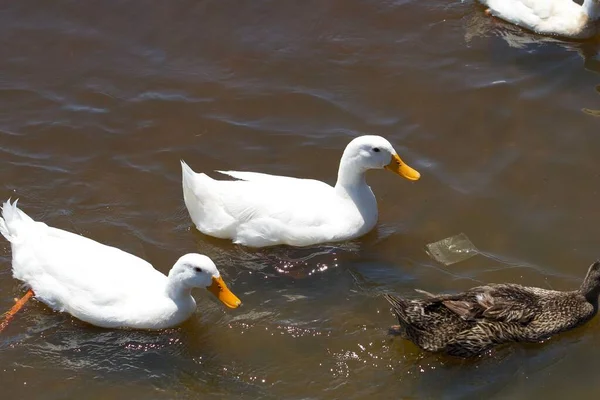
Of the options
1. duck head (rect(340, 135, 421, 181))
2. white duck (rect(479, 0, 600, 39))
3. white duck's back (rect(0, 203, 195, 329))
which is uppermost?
white duck (rect(479, 0, 600, 39))

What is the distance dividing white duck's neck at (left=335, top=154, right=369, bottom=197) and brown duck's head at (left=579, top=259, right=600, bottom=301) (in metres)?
2.01

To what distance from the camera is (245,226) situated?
734 cm

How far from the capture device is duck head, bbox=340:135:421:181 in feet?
24.2

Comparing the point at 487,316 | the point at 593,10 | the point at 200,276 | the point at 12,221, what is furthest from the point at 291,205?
the point at 593,10

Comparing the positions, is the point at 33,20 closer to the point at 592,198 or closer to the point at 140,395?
the point at 140,395

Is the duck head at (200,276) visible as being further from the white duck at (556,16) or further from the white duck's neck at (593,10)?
the white duck's neck at (593,10)

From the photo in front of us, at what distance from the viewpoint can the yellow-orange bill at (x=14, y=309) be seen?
21.9 feet

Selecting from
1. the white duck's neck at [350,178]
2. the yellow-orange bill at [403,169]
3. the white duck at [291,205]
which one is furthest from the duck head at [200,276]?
the yellow-orange bill at [403,169]

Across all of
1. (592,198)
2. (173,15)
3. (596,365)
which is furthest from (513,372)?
(173,15)

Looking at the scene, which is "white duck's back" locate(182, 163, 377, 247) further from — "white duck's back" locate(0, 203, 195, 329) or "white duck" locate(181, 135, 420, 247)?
"white duck's back" locate(0, 203, 195, 329)

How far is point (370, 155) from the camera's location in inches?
292

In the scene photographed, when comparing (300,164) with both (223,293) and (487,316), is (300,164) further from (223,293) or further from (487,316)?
(487,316)

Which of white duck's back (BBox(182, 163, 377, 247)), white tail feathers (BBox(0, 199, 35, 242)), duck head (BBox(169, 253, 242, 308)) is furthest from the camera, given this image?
white duck's back (BBox(182, 163, 377, 247))

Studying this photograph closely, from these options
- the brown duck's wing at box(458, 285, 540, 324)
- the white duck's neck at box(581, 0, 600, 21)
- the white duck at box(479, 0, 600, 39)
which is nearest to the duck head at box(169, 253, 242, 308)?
the brown duck's wing at box(458, 285, 540, 324)
